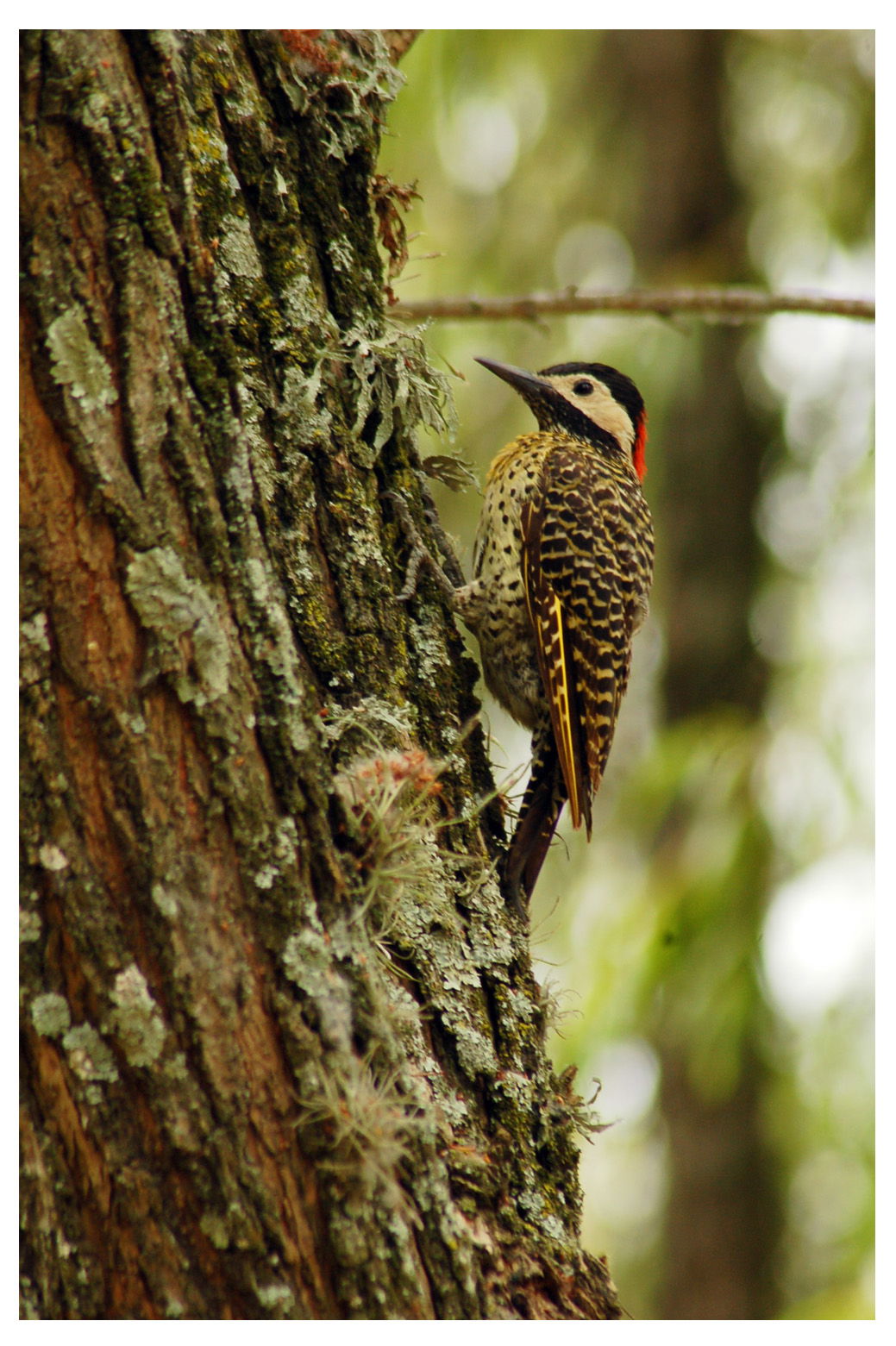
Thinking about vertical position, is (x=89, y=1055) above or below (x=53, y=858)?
below

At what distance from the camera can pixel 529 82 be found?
4.09 meters

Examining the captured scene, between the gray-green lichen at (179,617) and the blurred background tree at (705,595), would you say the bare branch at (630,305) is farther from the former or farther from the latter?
the gray-green lichen at (179,617)

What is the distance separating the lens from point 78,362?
1399mm

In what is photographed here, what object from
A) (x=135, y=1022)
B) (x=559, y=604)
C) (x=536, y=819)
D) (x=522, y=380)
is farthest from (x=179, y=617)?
(x=522, y=380)

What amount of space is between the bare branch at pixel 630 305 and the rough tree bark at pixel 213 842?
1.33m

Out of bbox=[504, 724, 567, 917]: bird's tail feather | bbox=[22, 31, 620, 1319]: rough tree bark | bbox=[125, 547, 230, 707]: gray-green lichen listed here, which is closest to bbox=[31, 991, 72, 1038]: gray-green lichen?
bbox=[22, 31, 620, 1319]: rough tree bark

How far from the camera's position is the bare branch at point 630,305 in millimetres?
2867

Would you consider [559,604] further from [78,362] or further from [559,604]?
[78,362]

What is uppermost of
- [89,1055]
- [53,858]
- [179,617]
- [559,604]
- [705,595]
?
[705,595]

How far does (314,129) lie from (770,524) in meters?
3.47

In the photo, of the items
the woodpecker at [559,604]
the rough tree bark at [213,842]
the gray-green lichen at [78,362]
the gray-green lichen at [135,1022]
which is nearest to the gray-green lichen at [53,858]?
the rough tree bark at [213,842]

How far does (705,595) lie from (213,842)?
419 centimetres
